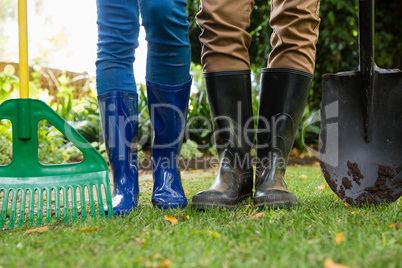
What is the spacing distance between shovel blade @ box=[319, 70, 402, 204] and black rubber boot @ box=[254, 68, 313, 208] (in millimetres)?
106

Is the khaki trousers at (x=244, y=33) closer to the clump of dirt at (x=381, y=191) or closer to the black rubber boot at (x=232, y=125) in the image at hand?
the black rubber boot at (x=232, y=125)

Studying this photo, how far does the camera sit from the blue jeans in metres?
1.27

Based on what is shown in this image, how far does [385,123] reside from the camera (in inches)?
52.2

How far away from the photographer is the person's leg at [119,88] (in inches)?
51.8

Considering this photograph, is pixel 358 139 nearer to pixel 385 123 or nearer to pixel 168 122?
pixel 385 123

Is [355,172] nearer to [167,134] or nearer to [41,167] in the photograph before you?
[167,134]

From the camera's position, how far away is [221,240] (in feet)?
2.91

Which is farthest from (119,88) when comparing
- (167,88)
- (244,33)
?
(244,33)

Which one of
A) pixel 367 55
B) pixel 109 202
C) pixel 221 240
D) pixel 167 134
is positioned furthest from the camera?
pixel 167 134

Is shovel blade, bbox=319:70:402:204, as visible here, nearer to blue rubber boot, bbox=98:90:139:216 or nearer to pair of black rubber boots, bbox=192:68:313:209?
pair of black rubber boots, bbox=192:68:313:209

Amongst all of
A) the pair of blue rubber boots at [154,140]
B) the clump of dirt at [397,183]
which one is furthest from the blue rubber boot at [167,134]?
the clump of dirt at [397,183]

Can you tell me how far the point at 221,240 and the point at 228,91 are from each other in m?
0.65

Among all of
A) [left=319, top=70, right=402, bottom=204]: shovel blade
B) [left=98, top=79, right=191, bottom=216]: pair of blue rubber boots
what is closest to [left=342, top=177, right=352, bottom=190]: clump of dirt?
[left=319, top=70, right=402, bottom=204]: shovel blade

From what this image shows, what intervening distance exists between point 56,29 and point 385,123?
34.9 feet
